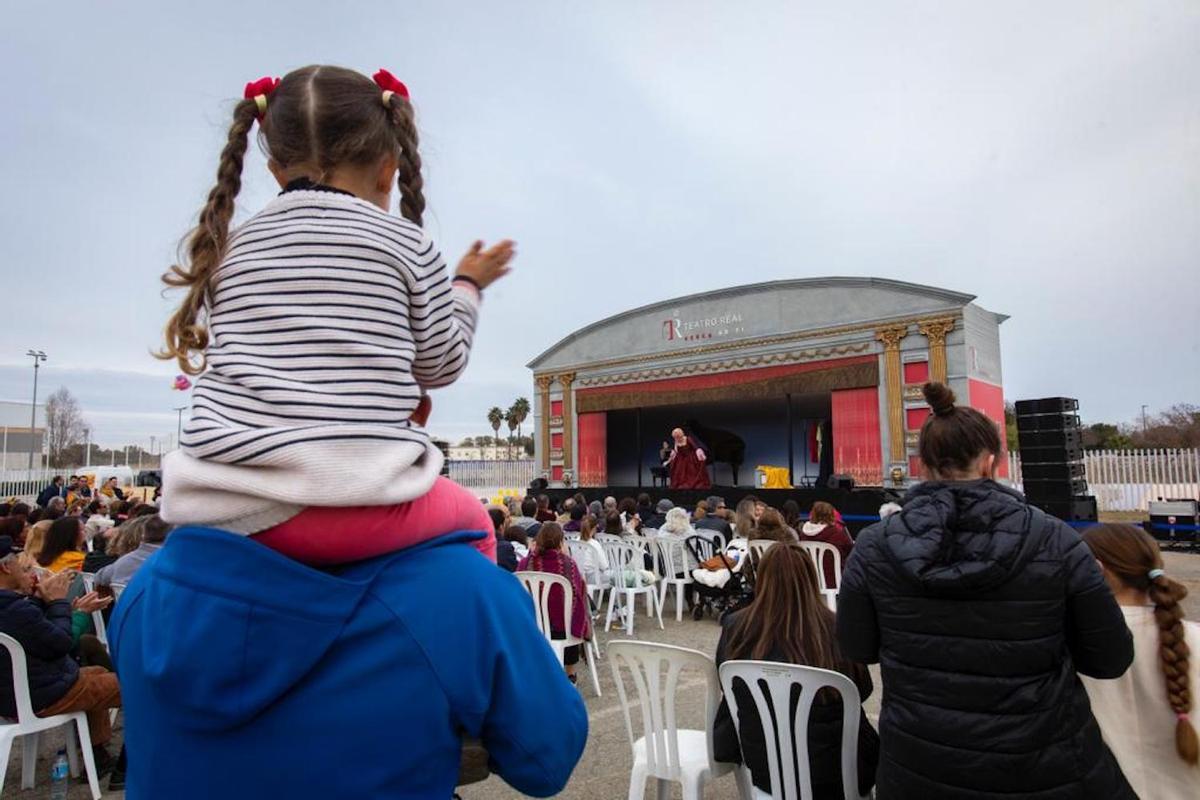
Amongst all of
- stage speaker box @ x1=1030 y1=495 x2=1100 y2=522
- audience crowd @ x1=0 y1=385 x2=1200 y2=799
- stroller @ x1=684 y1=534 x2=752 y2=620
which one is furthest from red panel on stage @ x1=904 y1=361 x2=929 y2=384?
audience crowd @ x1=0 y1=385 x2=1200 y2=799

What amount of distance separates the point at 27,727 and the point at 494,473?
63.0 feet

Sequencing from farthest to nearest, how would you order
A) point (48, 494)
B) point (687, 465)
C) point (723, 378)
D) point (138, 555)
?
point (723, 378) < point (687, 465) < point (48, 494) < point (138, 555)

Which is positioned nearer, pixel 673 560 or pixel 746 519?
pixel 673 560

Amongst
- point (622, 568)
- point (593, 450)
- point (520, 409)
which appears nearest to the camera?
point (622, 568)

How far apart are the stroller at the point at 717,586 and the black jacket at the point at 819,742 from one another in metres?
2.99

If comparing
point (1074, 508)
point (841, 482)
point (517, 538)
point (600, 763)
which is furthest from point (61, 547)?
point (841, 482)

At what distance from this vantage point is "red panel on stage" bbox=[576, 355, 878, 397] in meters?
14.3

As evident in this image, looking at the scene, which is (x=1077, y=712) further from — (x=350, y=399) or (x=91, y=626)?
(x=91, y=626)

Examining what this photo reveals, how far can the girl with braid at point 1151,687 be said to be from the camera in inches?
69.7

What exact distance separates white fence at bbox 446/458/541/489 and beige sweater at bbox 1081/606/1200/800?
776 inches

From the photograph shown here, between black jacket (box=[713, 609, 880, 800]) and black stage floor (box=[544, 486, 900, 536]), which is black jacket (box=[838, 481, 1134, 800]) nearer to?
black jacket (box=[713, 609, 880, 800])

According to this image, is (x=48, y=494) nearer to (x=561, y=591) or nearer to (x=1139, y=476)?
(x=561, y=591)

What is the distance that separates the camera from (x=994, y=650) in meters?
1.58

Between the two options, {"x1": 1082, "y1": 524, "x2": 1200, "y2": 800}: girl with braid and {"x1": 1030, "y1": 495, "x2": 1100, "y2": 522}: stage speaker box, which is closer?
{"x1": 1082, "y1": 524, "x2": 1200, "y2": 800}: girl with braid
